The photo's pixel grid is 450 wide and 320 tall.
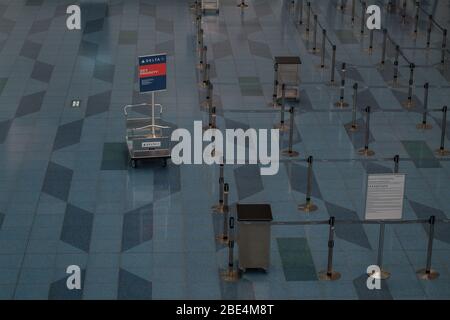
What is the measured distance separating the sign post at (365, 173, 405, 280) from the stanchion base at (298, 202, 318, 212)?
2.33 m

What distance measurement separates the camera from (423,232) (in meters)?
14.2

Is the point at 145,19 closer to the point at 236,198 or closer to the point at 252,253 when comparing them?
the point at 236,198

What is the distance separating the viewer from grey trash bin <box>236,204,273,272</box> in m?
12.6

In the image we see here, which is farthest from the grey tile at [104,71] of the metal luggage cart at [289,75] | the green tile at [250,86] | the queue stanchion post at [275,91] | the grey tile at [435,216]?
the grey tile at [435,216]

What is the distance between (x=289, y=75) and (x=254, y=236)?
6931 millimetres

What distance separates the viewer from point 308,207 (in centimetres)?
1495

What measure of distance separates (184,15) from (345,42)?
434cm

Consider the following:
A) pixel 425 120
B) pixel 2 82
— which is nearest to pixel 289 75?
pixel 425 120

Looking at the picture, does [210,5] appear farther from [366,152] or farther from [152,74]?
[366,152]

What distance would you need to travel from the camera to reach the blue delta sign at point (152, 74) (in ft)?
53.4

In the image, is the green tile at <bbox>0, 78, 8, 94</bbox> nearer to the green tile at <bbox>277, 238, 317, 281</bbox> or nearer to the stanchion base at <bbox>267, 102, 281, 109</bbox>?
the stanchion base at <bbox>267, 102, 281, 109</bbox>

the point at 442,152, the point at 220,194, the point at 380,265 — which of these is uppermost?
the point at 442,152

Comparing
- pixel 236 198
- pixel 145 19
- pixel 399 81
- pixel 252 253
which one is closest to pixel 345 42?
pixel 399 81

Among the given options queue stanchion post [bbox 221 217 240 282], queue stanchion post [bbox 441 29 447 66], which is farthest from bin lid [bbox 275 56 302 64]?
queue stanchion post [bbox 221 217 240 282]
